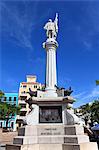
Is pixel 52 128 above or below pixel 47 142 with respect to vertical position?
above

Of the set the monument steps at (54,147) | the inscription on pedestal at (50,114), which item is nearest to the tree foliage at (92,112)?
the inscription on pedestal at (50,114)

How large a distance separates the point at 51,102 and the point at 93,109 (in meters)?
34.2

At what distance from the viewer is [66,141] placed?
1084 centimetres

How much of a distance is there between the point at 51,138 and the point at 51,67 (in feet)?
16.1

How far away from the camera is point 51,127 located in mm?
11492

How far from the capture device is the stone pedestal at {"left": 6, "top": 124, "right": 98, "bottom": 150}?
34.1ft

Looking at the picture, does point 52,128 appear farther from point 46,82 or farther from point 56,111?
point 46,82

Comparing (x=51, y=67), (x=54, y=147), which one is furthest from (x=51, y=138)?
(x=51, y=67)

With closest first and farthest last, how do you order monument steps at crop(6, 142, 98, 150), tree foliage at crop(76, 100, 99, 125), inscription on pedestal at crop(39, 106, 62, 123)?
monument steps at crop(6, 142, 98, 150), inscription on pedestal at crop(39, 106, 62, 123), tree foliage at crop(76, 100, 99, 125)

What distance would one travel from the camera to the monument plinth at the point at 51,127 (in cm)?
1060

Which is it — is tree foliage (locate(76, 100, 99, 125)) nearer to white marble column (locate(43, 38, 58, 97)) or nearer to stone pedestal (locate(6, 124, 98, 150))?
white marble column (locate(43, 38, 58, 97))

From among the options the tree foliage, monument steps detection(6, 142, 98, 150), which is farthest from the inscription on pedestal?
the tree foliage

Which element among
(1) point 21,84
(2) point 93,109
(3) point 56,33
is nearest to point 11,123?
(1) point 21,84

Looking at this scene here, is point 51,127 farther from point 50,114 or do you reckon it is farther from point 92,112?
point 92,112
